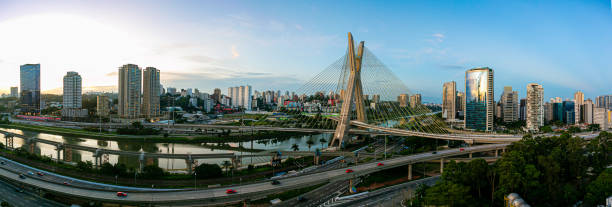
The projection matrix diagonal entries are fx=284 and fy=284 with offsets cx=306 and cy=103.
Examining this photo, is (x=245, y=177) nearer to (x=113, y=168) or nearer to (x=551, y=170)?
(x=113, y=168)

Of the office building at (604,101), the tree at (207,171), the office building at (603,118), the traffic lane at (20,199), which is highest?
the office building at (604,101)

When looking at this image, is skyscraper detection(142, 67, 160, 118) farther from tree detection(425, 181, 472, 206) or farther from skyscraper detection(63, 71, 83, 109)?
tree detection(425, 181, 472, 206)

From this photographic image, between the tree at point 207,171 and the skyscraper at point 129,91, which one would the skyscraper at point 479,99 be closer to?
the tree at point 207,171

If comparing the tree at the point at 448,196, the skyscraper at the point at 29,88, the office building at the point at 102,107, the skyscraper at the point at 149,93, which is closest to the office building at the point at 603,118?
the tree at the point at 448,196

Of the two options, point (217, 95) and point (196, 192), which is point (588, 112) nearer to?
point (196, 192)

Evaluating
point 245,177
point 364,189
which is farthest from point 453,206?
point 245,177
